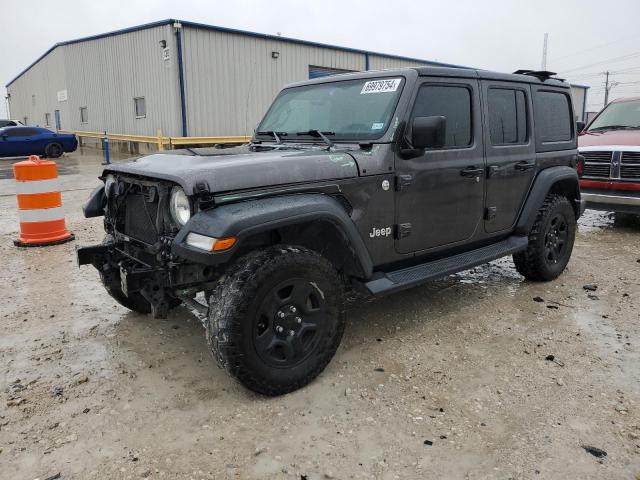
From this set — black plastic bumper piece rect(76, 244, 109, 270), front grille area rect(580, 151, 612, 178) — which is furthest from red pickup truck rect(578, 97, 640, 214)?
black plastic bumper piece rect(76, 244, 109, 270)

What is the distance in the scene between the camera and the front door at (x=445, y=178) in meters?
3.71

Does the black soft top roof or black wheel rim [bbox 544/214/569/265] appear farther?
black wheel rim [bbox 544/214/569/265]

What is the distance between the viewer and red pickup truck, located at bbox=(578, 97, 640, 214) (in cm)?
723

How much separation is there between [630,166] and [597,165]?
44 centimetres

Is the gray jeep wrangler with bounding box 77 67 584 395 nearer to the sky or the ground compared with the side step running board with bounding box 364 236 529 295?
nearer to the sky

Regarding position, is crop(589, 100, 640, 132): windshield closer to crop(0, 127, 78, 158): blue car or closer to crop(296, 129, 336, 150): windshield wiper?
crop(296, 129, 336, 150): windshield wiper

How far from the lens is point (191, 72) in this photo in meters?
17.4

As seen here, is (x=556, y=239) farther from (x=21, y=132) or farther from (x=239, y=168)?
(x=21, y=132)

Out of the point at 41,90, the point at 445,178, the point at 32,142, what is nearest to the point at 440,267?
the point at 445,178

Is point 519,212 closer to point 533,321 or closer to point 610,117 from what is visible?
point 533,321

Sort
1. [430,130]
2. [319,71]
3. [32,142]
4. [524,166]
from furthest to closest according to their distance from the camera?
[319,71]
[32,142]
[524,166]
[430,130]

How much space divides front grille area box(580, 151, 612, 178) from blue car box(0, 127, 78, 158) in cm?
1925

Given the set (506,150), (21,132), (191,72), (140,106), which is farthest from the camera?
(140,106)

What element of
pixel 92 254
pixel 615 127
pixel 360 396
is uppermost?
pixel 615 127
